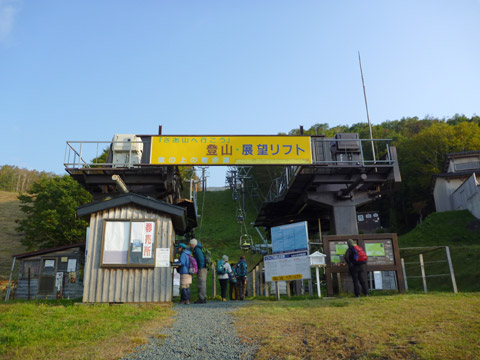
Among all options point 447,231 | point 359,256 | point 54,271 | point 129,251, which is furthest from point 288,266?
point 447,231

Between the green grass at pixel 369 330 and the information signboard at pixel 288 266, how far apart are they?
3.54 meters

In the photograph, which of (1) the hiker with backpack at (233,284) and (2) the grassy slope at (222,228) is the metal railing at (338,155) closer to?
(1) the hiker with backpack at (233,284)

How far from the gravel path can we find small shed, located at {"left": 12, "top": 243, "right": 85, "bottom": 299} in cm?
1623

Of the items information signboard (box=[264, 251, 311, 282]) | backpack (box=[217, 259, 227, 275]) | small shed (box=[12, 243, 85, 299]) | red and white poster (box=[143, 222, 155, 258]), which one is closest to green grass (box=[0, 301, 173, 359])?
red and white poster (box=[143, 222, 155, 258])

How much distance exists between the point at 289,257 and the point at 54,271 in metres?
15.8

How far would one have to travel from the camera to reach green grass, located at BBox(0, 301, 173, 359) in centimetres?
595

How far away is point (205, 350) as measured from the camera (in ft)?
19.9

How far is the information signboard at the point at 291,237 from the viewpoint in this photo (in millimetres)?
14273

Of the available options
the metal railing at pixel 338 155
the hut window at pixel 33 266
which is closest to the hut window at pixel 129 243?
the metal railing at pixel 338 155

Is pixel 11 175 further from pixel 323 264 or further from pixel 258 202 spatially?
pixel 323 264

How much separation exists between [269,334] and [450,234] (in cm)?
2954

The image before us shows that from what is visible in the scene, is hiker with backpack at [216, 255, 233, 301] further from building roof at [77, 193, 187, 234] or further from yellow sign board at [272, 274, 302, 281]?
building roof at [77, 193, 187, 234]

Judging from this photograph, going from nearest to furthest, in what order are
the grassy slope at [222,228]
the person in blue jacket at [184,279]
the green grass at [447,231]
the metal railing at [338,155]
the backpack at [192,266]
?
1. the person in blue jacket at [184,279]
2. the backpack at [192,266]
3. the metal railing at [338,155]
4. the green grass at [447,231]
5. the grassy slope at [222,228]

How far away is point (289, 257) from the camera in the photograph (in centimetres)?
1345
